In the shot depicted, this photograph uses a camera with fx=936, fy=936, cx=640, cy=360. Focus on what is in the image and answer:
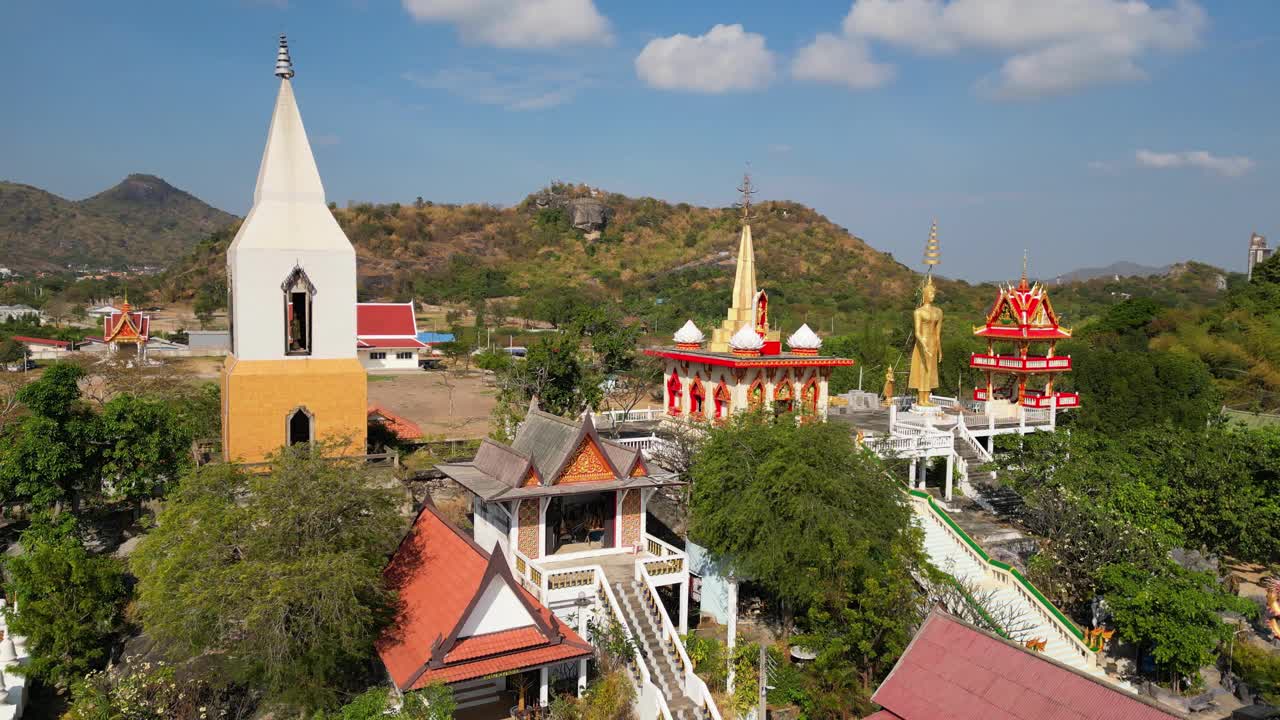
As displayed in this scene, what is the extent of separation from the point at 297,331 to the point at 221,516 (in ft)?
29.8

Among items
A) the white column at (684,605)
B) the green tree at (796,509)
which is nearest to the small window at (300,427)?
the green tree at (796,509)

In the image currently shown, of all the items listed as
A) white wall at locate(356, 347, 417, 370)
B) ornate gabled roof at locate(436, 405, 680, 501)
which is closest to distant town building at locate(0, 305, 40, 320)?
white wall at locate(356, 347, 417, 370)

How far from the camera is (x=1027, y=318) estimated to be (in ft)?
97.5

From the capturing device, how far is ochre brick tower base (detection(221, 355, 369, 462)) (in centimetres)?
2038

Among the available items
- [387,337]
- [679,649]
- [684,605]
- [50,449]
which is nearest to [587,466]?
[684,605]

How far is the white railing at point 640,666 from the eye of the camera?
14031 millimetres

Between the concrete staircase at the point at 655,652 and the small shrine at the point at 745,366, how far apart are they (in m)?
9.43

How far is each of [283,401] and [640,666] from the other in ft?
35.3

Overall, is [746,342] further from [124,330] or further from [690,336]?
[124,330]

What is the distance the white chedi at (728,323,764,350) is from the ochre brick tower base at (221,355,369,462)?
9.78 meters

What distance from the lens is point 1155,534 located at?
18.6 meters

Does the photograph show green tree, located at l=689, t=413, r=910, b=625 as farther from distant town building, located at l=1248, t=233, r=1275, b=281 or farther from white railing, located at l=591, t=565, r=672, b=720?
distant town building, located at l=1248, t=233, r=1275, b=281

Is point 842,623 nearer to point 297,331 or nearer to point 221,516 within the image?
point 221,516

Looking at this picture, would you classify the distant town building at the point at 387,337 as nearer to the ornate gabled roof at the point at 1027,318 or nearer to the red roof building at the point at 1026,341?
the red roof building at the point at 1026,341
